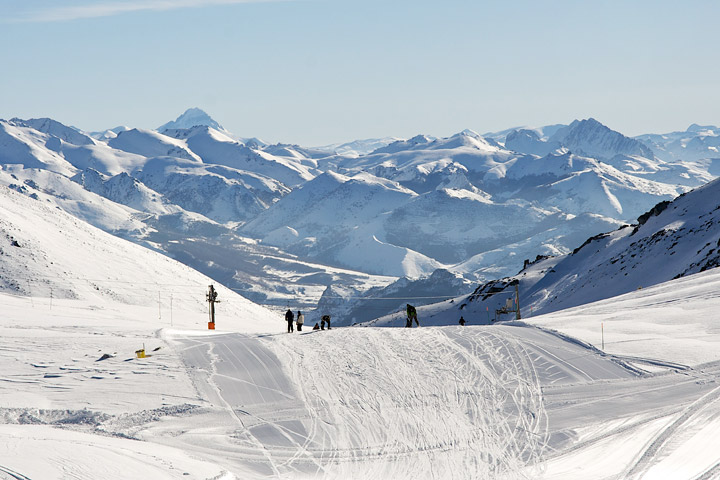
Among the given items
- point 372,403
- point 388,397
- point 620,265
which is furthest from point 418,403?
point 620,265

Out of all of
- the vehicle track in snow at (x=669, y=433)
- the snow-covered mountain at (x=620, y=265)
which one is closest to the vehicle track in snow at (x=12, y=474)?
the vehicle track in snow at (x=669, y=433)

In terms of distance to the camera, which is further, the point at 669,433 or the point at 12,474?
the point at 669,433

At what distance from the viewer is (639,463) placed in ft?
73.6

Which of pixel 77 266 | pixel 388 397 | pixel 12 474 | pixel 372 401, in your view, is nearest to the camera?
pixel 12 474

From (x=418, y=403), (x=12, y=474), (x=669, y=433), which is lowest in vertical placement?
(x=669, y=433)

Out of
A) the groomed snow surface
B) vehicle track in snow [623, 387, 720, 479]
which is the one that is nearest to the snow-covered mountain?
the groomed snow surface

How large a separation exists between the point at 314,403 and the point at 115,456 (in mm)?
8581

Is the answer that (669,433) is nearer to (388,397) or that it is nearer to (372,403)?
(388,397)

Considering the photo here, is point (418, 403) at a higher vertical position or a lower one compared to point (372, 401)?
lower

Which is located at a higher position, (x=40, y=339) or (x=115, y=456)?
(x=40, y=339)

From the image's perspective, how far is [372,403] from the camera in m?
29.1

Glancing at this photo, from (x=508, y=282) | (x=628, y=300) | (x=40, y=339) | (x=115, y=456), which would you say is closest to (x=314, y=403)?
(x=115, y=456)

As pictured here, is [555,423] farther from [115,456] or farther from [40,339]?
[40,339]

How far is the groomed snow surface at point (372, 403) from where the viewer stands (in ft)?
75.8
